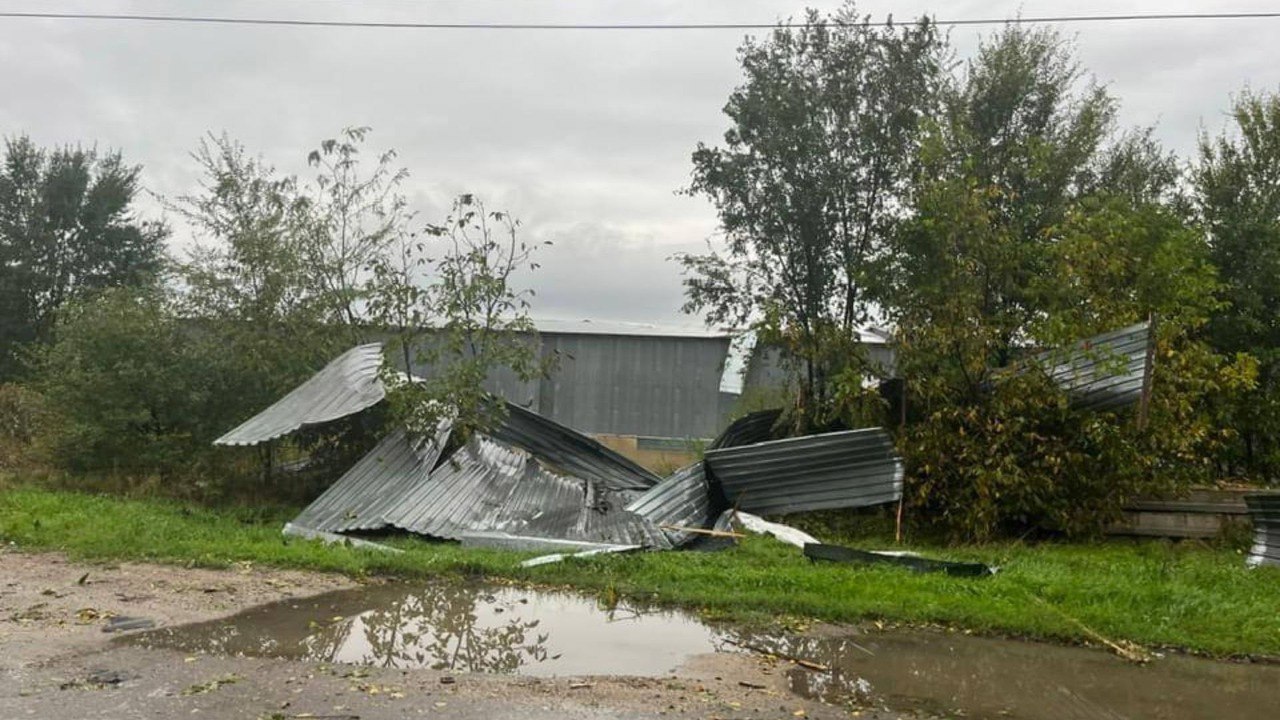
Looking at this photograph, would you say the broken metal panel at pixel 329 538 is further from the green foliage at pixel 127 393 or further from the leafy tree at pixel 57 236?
the leafy tree at pixel 57 236

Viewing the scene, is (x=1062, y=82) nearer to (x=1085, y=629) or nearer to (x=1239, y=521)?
(x=1239, y=521)

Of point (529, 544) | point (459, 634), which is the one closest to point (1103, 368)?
point (529, 544)

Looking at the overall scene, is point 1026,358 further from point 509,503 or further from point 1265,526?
point 509,503

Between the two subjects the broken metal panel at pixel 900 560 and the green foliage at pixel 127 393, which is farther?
the green foliage at pixel 127 393

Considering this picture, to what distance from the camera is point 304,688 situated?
18.2ft

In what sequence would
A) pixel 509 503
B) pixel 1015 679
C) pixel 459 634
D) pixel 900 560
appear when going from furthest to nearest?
pixel 509 503 < pixel 900 560 < pixel 459 634 < pixel 1015 679

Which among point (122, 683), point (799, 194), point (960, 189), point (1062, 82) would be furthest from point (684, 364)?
point (122, 683)

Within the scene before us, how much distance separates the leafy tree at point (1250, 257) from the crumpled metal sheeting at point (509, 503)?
27.1ft

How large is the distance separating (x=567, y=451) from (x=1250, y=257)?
10.6m

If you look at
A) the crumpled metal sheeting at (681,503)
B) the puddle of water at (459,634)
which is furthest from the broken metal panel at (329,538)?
the crumpled metal sheeting at (681,503)

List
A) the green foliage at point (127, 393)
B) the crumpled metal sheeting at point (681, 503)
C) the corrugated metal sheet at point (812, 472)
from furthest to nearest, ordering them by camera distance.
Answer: the green foliage at point (127, 393) → the corrugated metal sheet at point (812, 472) → the crumpled metal sheeting at point (681, 503)

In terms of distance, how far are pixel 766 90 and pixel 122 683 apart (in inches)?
464

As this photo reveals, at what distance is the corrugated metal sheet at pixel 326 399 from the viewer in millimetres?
11969

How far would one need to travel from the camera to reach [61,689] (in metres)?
5.46
